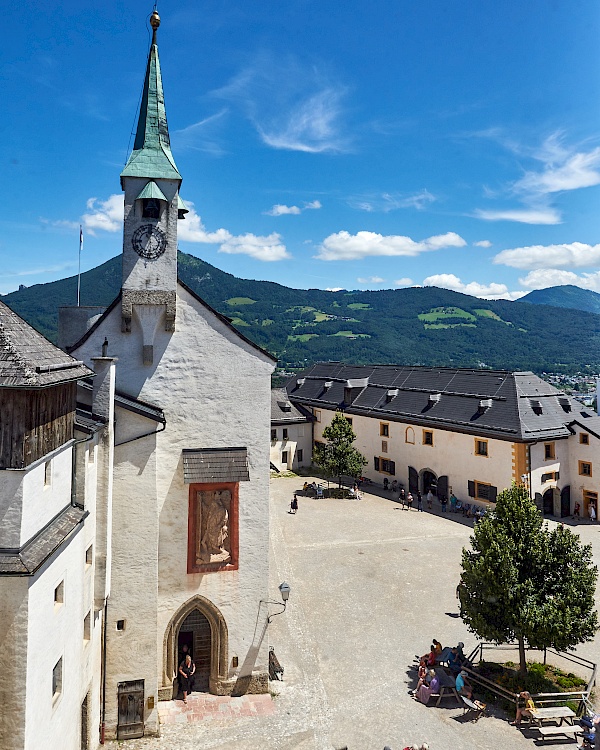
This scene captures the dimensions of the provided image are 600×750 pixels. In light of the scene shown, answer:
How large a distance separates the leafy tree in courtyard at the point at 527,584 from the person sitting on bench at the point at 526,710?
1.38 meters

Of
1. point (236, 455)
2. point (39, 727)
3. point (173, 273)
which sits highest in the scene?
point (173, 273)

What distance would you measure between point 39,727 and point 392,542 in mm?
23439

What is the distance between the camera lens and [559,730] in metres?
14.3

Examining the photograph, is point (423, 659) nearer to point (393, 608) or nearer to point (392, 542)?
point (393, 608)

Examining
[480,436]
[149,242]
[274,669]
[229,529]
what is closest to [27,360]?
[149,242]

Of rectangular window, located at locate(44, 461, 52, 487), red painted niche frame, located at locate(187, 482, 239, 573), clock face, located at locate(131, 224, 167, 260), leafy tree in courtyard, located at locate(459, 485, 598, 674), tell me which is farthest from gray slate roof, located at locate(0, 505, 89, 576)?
leafy tree in courtyard, located at locate(459, 485, 598, 674)

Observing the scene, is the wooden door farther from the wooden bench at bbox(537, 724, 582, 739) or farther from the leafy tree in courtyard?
the wooden bench at bbox(537, 724, 582, 739)

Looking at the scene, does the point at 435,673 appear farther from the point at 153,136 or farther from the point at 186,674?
the point at 153,136

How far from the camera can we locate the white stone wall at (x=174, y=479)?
14.7 meters

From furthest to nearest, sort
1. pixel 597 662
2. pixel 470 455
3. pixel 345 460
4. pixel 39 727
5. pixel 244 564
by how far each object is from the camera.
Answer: pixel 345 460
pixel 470 455
pixel 597 662
pixel 244 564
pixel 39 727

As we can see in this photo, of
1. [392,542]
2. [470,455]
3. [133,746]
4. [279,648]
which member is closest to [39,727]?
[133,746]

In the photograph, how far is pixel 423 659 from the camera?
56.5ft

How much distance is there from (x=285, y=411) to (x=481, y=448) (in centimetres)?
2087

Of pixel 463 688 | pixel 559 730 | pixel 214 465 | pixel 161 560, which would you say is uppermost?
pixel 214 465
